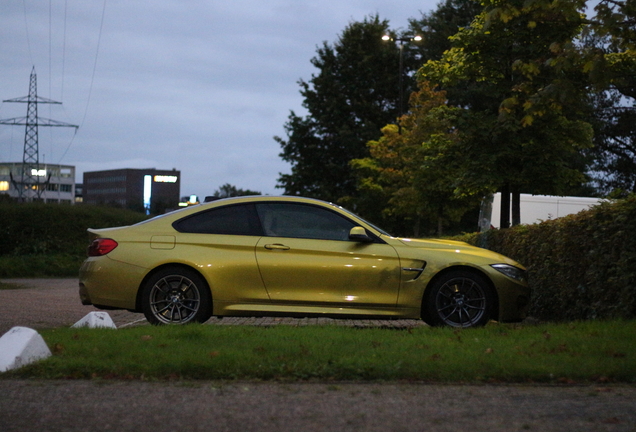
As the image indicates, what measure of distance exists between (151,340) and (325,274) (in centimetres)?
245

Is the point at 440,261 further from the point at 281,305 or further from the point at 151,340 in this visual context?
the point at 151,340

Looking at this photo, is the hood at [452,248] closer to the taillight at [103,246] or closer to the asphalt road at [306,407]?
the taillight at [103,246]

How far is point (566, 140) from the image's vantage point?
18.8 m

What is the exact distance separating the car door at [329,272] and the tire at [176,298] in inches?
28.2

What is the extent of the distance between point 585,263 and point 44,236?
21268 millimetres

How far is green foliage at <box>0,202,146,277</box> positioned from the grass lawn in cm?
1882

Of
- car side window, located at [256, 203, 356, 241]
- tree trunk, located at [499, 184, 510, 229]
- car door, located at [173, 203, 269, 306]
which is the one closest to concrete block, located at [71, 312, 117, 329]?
car door, located at [173, 203, 269, 306]

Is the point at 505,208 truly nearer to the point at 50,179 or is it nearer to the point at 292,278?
the point at 292,278

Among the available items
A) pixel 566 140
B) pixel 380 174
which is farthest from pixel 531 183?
pixel 380 174

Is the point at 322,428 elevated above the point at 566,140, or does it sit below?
below

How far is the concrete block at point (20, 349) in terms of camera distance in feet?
20.9

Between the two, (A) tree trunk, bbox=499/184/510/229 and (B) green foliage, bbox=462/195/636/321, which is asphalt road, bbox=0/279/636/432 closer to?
(B) green foliage, bbox=462/195/636/321

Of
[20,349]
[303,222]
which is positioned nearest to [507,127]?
[303,222]

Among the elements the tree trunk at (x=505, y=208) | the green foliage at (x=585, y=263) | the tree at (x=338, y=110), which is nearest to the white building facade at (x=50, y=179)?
the tree at (x=338, y=110)
